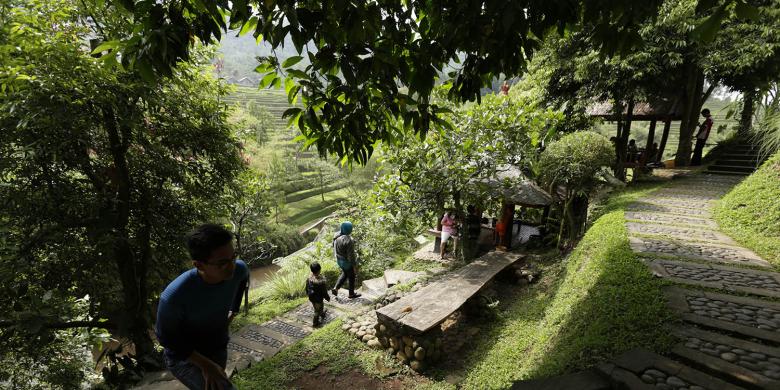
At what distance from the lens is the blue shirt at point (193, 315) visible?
207 centimetres

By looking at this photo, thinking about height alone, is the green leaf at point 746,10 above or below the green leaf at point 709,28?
above

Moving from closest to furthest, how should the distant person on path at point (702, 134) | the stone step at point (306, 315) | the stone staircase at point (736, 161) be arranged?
the stone step at point (306, 315)
the stone staircase at point (736, 161)
the distant person on path at point (702, 134)

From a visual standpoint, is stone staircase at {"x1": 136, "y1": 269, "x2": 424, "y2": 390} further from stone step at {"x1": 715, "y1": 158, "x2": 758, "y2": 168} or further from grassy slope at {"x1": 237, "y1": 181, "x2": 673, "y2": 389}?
stone step at {"x1": 715, "y1": 158, "x2": 758, "y2": 168}

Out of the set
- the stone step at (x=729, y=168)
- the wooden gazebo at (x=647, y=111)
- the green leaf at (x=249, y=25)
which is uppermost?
the wooden gazebo at (x=647, y=111)

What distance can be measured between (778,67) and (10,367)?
16136 millimetres

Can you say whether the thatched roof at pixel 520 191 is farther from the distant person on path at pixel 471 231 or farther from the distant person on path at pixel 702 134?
the distant person on path at pixel 702 134

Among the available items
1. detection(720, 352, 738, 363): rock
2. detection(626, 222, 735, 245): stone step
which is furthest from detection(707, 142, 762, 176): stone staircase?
detection(720, 352, 738, 363): rock

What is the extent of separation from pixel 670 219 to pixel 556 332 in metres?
4.80

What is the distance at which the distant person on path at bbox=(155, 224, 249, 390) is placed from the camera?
6.82 feet

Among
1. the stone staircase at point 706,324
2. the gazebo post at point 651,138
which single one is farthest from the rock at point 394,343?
the gazebo post at point 651,138

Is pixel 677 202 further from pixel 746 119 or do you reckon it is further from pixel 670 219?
pixel 746 119

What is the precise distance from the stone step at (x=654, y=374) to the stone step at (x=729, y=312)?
2.81 feet

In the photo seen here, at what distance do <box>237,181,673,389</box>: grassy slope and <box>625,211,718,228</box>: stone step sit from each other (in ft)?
2.18

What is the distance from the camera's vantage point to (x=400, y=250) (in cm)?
1202
